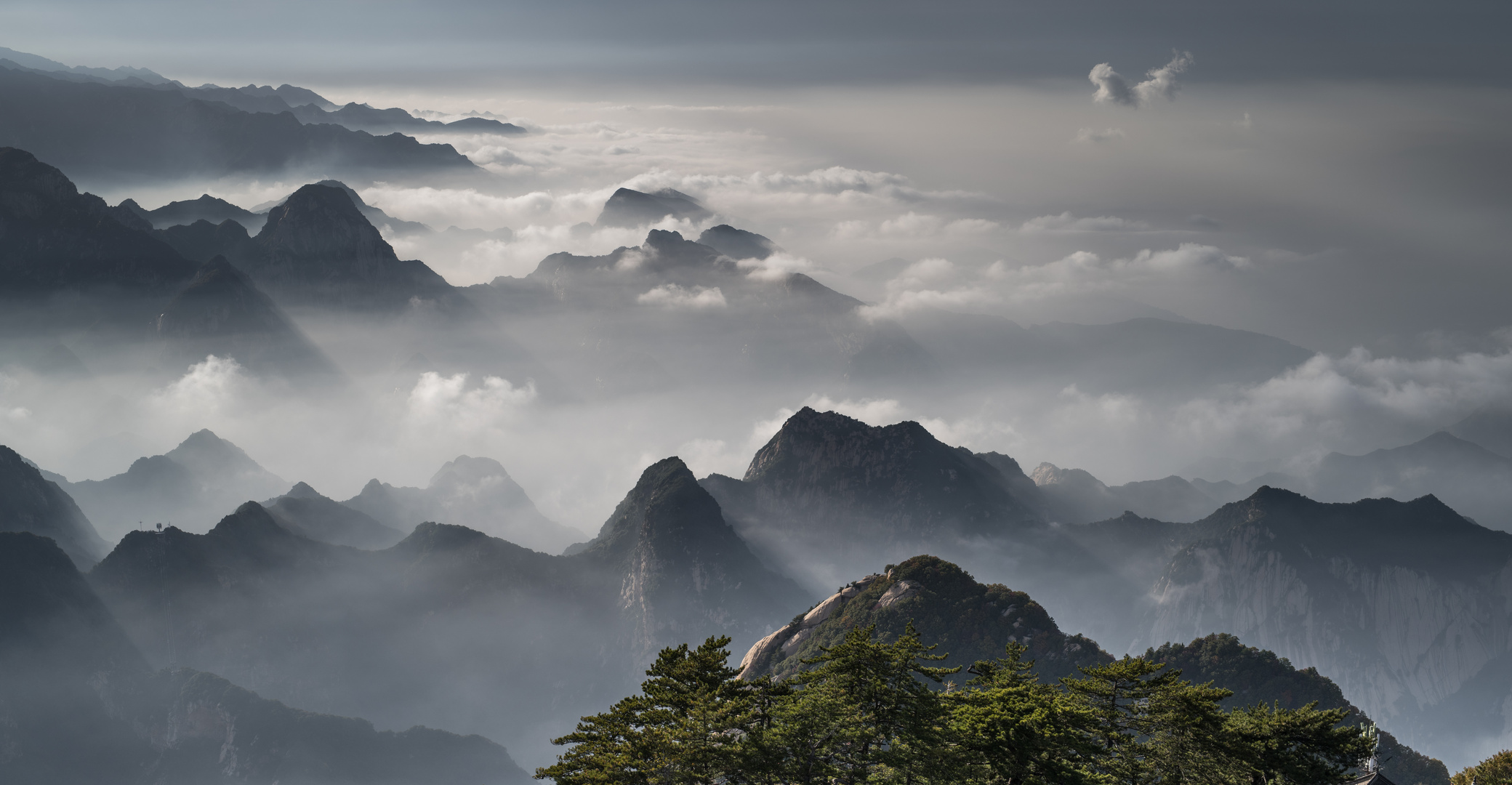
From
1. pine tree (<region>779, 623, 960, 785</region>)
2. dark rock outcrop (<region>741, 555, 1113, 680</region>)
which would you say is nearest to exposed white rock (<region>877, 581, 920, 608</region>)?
dark rock outcrop (<region>741, 555, 1113, 680</region>)

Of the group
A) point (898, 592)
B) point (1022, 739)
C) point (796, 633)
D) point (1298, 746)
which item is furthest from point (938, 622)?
point (1022, 739)

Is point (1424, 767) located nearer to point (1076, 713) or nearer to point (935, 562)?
point (935, 562)

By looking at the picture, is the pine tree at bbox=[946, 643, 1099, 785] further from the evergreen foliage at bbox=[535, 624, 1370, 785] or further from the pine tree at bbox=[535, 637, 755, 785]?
the pine tree at bbox=[535, 637, 755, 785]

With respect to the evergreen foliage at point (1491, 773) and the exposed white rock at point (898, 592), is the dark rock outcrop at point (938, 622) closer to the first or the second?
the exposed white rock at point (898, 592)

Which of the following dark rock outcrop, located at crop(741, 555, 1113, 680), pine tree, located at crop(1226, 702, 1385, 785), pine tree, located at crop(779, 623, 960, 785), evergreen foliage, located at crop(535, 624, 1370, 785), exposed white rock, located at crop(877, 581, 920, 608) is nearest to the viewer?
evergreen foliage, located at crop(535, 624, 1370, 785)

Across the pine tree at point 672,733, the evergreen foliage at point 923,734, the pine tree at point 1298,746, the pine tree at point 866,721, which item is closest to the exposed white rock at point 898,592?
the pine tree at point 866,721

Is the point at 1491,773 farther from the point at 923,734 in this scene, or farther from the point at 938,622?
the point at 938,622

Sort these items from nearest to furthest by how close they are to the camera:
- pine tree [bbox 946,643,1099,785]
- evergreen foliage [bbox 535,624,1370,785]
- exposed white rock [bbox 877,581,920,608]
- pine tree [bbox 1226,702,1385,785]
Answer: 1. evergreen foliage [bbox 535,624,1370,785]
2. pine tree [bbox 946,643,1099,785]
3. pine tree [bbox 1226,702,1385,785]
4. exposed white rock [bbox 877,581,920,608]

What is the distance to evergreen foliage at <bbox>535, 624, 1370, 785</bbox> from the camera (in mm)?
63844

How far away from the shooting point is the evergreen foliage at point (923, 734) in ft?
209

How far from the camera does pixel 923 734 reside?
224 ft

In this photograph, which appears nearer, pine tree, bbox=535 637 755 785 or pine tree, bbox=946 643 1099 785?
pine tree, bbox=535 637 755 785

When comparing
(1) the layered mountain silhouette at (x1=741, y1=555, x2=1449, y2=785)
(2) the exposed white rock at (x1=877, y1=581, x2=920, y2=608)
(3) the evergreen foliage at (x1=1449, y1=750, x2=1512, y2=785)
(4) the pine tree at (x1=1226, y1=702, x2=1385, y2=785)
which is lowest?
(3) the evergreen foliage at (x1=1449, y1=750, x2=1512, y2=785)

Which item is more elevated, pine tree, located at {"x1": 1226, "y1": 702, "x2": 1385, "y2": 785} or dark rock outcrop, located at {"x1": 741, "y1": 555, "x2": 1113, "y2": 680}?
dark rock outcrop, located at {"x1": 741, "y1": 555, "x2": 1113, "y2": 680}
